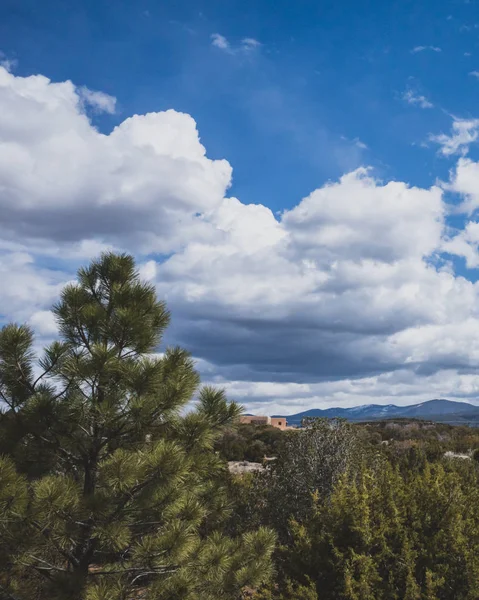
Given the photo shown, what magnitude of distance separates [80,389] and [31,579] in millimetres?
4054

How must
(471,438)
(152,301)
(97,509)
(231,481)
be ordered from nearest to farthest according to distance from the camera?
(97,509) < (152,301) < (231,481) < (471,438)

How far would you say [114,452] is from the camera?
23.9ft

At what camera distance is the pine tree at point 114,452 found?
725 cm

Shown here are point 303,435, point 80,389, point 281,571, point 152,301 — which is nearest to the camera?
point 80,389

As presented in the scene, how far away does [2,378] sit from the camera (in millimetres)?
8047

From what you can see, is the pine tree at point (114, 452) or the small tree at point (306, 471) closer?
the pine tree at point (114, 452)

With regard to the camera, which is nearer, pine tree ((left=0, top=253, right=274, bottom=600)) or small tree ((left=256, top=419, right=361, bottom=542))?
pine tree ((left=0, top=253, right=274, bottom=600))

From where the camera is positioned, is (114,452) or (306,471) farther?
(306,471)

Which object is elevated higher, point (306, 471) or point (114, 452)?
point (114, 452)

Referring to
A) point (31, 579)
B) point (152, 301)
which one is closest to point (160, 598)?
point (31, 579)

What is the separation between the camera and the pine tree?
23.8ft

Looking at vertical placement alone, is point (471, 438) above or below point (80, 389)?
below

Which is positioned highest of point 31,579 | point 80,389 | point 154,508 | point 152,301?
point 152,301

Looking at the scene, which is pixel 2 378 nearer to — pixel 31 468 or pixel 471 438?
pixel 31 468
